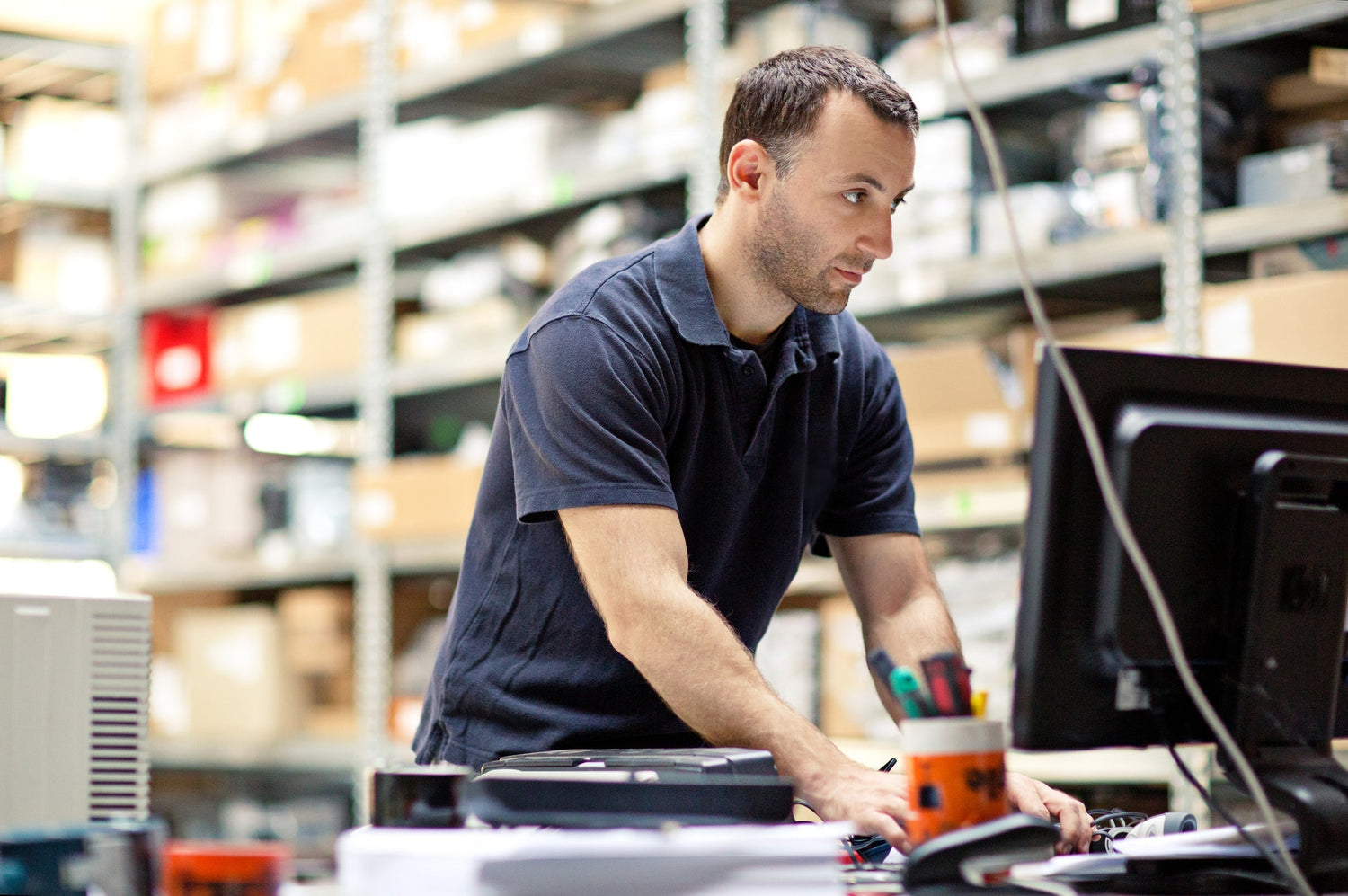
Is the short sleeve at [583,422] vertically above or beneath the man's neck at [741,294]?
beneath

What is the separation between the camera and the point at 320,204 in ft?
13.3

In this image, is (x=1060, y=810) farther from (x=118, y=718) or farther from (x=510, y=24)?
(x=510, y=24)

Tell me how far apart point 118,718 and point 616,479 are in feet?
1.56

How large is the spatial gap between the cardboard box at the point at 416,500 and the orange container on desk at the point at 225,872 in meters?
2.36

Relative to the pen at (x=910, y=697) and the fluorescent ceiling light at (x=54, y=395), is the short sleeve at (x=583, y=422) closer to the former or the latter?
the pen at (x=910, y=697)

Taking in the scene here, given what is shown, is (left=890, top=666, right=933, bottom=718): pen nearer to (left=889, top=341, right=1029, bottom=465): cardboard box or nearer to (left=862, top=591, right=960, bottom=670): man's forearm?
(left=862, top=591, right=960, bottom=670): man's forearm

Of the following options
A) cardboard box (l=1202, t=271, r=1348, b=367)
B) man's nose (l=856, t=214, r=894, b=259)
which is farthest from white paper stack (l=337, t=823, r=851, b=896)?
cardboard box (l=1202, t=271, r=1348, b=367)

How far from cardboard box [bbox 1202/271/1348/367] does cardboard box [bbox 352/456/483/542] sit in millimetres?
1606

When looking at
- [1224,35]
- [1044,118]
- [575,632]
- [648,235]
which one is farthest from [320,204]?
[575,632]

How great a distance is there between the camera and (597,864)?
773 millimetres

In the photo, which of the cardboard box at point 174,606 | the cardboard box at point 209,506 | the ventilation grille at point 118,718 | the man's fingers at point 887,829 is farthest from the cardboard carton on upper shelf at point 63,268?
the man's fingers at point 887,829

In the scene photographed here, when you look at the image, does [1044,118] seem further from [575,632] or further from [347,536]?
[347,536]

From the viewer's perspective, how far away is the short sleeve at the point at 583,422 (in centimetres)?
140

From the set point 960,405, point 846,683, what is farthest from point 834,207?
point 846,683
